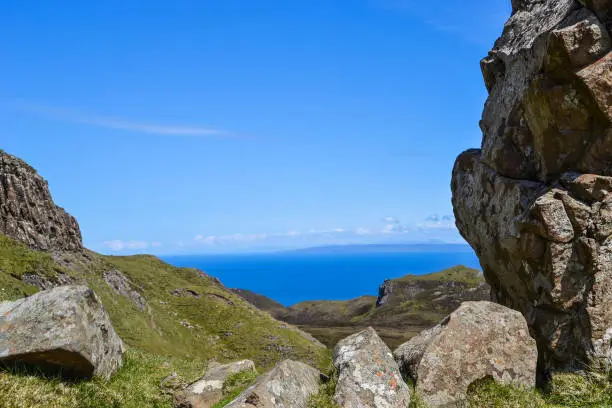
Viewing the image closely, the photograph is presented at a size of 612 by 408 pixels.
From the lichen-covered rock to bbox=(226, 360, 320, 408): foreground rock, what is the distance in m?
4.45

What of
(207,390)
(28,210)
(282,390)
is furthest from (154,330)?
(282,390)

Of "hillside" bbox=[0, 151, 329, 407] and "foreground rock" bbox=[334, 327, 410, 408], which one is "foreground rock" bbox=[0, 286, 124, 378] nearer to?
"hillside" bbox=[0, 151, 329, 407]

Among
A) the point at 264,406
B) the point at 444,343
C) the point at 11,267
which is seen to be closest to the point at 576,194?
the point at 444,343

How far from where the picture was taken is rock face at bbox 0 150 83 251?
63344mm

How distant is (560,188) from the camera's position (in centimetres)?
2209

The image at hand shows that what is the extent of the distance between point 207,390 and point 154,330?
48998mm

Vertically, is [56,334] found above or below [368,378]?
above

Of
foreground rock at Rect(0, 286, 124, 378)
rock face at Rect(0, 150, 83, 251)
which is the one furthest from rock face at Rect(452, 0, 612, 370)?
rock face at Rect(0, 150, 83, 251)

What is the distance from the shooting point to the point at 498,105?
29.2 metres

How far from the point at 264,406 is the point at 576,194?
55.5ft

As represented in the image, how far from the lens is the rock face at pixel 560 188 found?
20547mm

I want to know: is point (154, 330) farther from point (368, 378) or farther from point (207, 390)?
point (368, 378)

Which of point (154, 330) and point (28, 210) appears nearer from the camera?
point (154, 330)

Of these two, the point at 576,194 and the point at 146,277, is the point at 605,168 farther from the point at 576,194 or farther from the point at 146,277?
the point at 146,277
